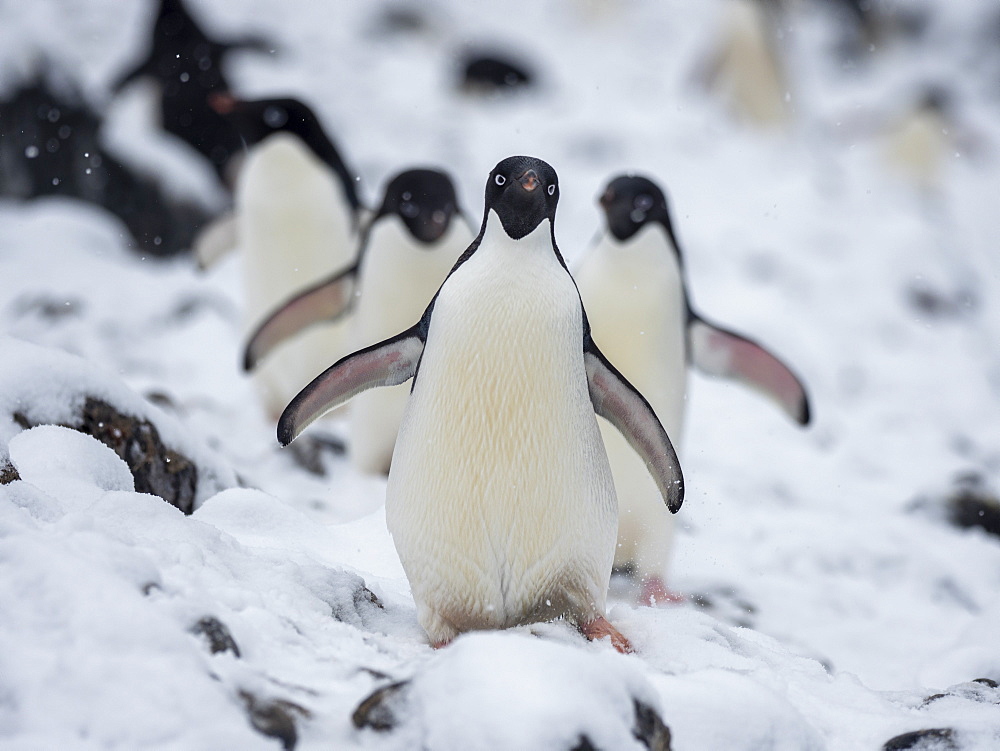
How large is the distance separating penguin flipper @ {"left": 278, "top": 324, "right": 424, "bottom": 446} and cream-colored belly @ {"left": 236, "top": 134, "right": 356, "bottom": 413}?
3.08 meters

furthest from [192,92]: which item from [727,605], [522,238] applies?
[522,238]

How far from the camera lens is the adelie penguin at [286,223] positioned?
543 centimetres

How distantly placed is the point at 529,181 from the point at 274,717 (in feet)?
3.58

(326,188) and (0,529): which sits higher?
(326,188)

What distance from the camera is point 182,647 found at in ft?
5.28

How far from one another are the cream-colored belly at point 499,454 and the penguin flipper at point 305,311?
1.67 m

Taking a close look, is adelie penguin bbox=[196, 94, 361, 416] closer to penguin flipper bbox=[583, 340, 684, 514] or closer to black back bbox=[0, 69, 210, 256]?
black back bbox=[0, 69, 210, 256]

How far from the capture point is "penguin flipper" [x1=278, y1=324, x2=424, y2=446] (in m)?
2.28

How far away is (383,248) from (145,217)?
4.40 m

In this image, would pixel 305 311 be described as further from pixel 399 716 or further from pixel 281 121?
pixel 399 716

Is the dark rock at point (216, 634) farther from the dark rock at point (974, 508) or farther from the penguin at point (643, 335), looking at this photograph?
the dark rock at point (974, 508)

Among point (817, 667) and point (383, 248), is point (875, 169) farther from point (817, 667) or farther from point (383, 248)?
point (817, 667)

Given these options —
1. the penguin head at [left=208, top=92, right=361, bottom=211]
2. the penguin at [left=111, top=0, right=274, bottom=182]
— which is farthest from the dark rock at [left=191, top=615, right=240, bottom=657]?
the penguin at [left=111, top=0, right=274, bottom=182]

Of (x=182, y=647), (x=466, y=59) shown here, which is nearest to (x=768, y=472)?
(x=182, y=647)
